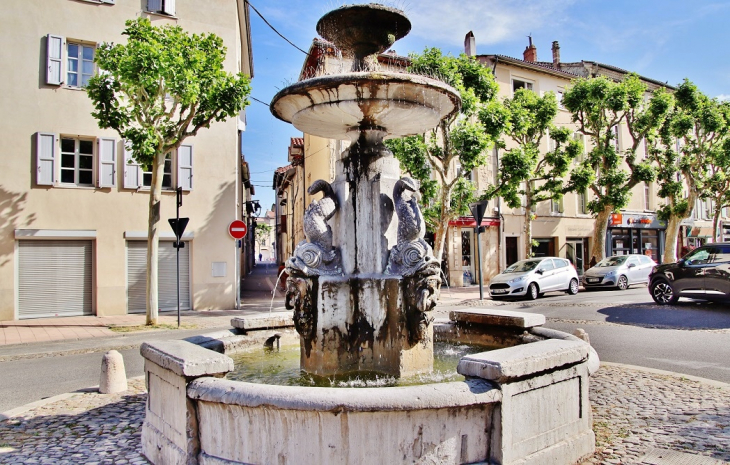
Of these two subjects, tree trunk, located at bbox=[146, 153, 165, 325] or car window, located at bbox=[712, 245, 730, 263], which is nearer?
car window, located at bbox=[712, 245, 730, 263]

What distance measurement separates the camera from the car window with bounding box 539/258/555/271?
19.0 m

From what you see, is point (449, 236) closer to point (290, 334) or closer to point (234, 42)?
point (234, 42)

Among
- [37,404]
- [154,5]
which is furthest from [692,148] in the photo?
[37,404]

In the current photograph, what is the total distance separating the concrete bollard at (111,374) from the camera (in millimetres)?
6371

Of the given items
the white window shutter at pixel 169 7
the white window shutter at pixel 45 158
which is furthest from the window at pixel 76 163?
the white window shutter at pixel 169 7

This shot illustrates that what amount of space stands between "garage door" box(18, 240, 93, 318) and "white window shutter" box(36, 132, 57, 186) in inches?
75.7

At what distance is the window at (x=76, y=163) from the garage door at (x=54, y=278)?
2012 mm

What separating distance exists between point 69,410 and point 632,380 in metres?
6.54

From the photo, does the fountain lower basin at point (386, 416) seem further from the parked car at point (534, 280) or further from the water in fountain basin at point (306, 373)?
the parked car at point (534, 280)

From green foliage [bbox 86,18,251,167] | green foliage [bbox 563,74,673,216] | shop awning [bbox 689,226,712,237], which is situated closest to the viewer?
green foliage [bbox 86,18,251,167]

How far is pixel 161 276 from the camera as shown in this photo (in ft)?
57.6

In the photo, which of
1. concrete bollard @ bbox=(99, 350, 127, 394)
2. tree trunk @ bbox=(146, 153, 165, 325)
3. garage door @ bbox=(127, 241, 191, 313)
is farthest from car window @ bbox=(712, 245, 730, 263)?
garage door @ bbox=(127, 241, 191, 313)

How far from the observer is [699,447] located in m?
4.12

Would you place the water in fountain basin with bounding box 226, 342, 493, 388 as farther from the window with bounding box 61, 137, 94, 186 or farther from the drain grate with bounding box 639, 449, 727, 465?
the window with bounding box 61, 137, 94, 186
